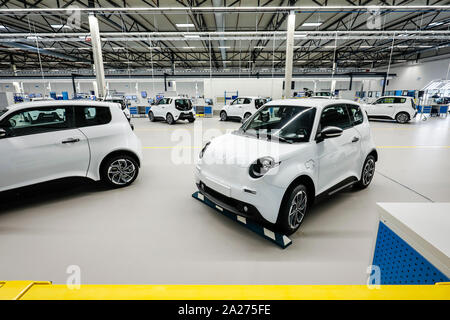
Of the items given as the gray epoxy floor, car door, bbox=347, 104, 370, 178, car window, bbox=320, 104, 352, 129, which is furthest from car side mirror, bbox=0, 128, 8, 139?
car door, bbox=347, 104, 370, 178

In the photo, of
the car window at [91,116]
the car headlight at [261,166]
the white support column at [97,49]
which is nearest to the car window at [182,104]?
the white support column at [97,49]

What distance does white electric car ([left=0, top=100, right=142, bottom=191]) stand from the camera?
9.31ft

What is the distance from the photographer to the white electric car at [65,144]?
112 inches

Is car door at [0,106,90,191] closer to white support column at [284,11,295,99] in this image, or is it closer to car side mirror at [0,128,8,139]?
car side mirror at [0,128,8,139]

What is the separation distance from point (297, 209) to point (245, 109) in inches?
402

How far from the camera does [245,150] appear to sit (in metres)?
2.60

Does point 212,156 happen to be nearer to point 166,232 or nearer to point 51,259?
point 166,232

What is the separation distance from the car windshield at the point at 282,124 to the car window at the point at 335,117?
0.17m

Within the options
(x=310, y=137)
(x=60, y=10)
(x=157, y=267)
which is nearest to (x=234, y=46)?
(x=60, y=10)

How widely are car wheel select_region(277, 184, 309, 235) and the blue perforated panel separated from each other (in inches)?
45.1

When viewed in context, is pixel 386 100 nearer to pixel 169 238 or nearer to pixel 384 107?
pixel 384 107

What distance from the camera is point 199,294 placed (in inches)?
23.9
